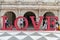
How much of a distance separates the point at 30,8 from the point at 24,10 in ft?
4.38

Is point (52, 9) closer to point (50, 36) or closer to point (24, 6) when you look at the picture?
point (24, 6)

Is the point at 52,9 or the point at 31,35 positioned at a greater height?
the point at 52,9

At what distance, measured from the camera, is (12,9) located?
108ft

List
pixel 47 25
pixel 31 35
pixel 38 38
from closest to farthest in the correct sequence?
pixel 38 38 < pixel 31 35 < pixel 47 25

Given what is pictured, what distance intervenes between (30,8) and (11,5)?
3700 mm

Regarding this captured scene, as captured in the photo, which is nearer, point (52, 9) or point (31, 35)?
point (31, 35)

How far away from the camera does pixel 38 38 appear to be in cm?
2550

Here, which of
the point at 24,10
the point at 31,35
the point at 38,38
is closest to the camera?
the point at 38,38

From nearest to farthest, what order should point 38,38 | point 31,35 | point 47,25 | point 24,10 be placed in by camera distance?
point 38,38, point 31,35, point 47,25, point 24,10

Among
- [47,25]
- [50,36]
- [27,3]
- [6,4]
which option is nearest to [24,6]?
[27,3]

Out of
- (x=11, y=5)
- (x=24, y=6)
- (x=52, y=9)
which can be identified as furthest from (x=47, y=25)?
(x=11, y=5)

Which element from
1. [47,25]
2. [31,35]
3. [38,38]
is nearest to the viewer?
[38,38]

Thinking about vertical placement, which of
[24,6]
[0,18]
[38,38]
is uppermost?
[24,6]

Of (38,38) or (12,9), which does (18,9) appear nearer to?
(12,9)
